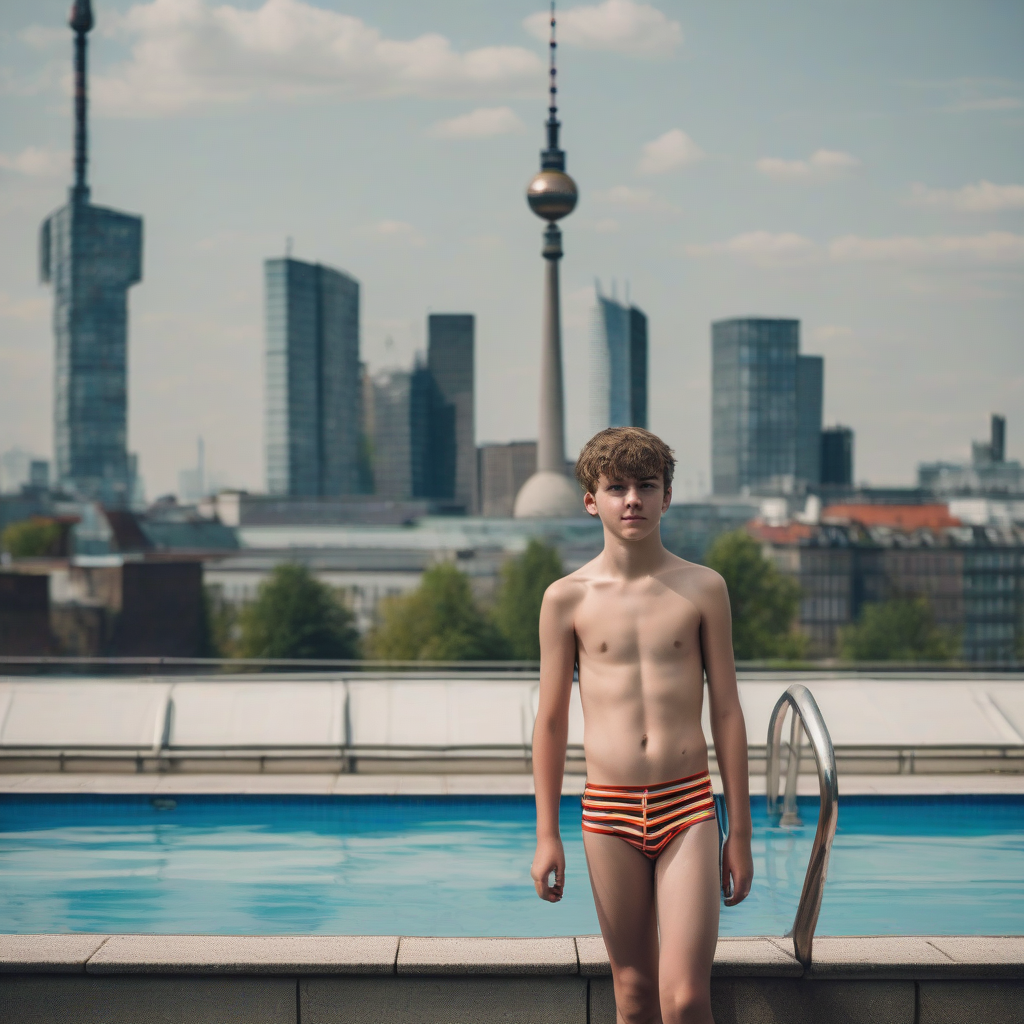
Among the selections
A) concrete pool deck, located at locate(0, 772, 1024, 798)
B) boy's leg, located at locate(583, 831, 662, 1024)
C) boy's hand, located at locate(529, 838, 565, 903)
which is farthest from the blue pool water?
boy's hand, located at locate(529, 838, 565, 903)

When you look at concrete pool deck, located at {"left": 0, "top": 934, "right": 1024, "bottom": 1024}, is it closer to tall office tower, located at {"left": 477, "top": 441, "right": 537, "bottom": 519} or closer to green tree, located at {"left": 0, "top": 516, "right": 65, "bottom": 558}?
green tree, located at {"left": 0, "top": 516, "right": 65, "bottom": 558}

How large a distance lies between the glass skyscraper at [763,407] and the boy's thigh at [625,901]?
147 meters

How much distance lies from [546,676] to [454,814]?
5.25 meters

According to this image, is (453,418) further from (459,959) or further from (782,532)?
(459,959)

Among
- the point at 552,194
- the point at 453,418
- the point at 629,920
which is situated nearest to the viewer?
the point at 629,920

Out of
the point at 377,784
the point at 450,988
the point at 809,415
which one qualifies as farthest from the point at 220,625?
the point at 809,415

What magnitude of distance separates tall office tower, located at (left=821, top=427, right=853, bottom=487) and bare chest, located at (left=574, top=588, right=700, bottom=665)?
162438mm

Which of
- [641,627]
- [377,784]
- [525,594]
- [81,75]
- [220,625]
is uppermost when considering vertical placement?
[81,75]

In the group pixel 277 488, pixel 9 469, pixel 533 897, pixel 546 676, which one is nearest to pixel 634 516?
pixel 546 676

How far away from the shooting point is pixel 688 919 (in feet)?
10.4

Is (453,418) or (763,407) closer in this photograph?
(763,407)

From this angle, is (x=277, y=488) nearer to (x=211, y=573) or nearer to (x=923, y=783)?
(x=211, y=573)

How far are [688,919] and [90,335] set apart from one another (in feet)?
507

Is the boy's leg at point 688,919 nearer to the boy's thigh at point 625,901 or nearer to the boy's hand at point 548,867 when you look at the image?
the boy's thigh at point 625,901
